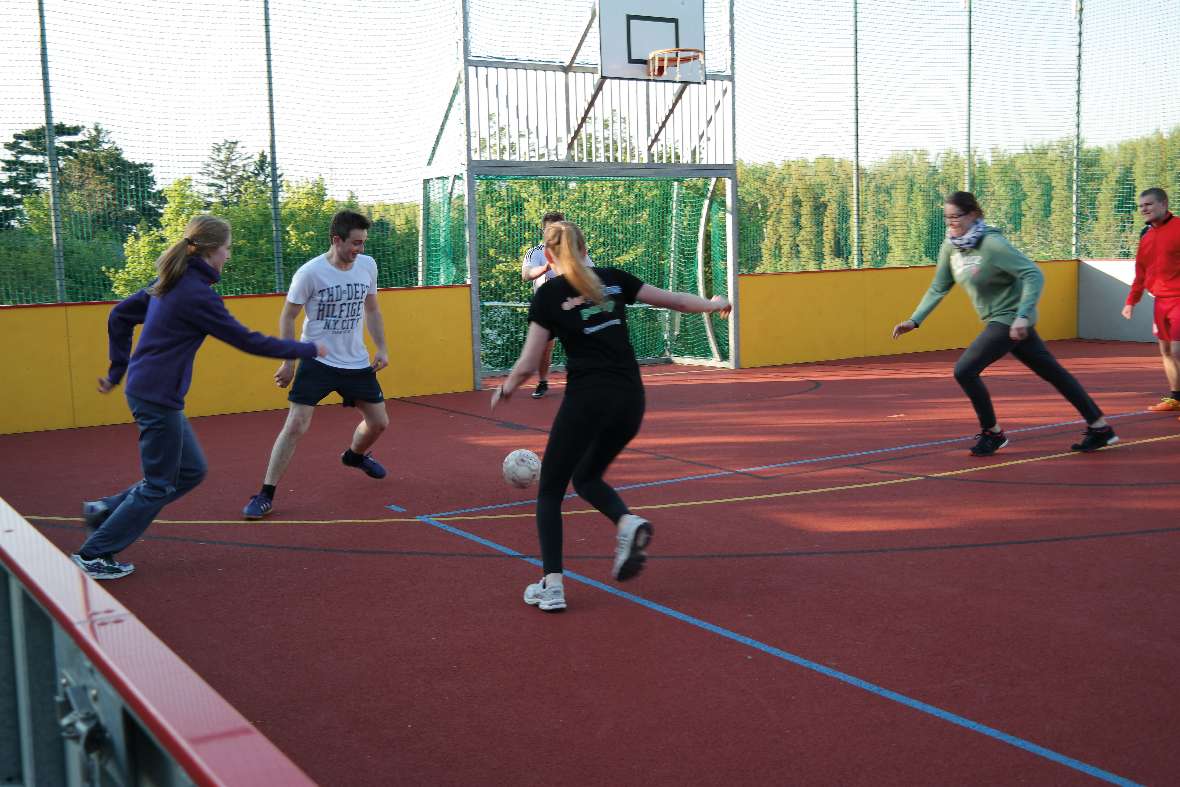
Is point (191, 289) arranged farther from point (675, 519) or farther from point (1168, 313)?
point (1168, 313)

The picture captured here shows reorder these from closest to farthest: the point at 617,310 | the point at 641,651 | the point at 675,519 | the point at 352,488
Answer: the point at 641,651 < the point at 617,310 < the point at 675,519 < the point at 352,488

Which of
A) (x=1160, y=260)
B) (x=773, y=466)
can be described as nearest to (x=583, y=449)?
(x=773, y=466)

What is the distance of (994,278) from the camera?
8.96m

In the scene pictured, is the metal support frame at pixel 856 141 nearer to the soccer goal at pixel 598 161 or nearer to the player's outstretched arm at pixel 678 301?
the soccer goal at pixel 598 161

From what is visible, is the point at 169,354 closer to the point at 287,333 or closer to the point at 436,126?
the point at 287,333

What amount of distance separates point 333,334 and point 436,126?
7416 mm

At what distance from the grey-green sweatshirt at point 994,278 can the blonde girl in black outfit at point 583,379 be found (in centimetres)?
404

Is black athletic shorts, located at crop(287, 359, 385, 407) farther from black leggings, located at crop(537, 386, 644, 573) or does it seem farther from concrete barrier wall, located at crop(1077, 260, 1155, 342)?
concrete barrier wall, located at crop(1077, 260, 1155, 342)

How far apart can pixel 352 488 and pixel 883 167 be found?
1281 centimetres

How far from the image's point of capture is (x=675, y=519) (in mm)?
7445

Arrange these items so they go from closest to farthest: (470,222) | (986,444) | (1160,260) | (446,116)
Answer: (986,444)
(1160,260)
(470,222)
(446,116)

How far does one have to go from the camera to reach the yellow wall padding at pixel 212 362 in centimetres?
1195

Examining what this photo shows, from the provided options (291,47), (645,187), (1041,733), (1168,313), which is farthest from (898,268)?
(1041,733)

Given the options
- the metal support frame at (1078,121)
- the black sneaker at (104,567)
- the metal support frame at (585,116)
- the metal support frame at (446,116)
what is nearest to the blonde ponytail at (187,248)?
the black sneaker at (104,567)
